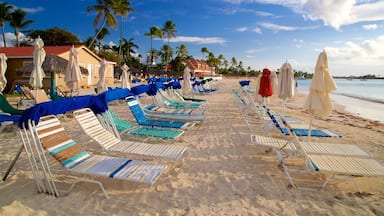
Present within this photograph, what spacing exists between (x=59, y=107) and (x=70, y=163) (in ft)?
2.57

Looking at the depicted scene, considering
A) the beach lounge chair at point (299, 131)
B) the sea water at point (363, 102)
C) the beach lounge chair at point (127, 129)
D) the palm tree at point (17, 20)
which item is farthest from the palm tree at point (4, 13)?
the beach lounge chair at point (299, 131)

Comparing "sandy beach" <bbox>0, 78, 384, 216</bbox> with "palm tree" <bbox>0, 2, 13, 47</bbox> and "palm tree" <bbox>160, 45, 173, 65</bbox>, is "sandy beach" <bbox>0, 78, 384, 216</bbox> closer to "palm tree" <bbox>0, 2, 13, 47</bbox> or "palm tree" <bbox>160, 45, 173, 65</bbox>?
"palm tree" <bbox>0, 2, 13, 47</bbox>

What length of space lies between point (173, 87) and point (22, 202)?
320 inches

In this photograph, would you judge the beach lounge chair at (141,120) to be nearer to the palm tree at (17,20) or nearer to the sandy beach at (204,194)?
the sandy beach at (204,194)

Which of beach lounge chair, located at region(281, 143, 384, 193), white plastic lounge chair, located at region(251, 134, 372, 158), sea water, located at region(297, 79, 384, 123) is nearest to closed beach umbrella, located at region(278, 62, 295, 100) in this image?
white plastic lounge chair, located at region(251, 134, 372, 158)

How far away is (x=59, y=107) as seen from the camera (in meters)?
3.25

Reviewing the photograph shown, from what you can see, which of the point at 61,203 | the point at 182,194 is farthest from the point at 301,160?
the point at 61,203

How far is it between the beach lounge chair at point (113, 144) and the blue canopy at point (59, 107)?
8.3 inches

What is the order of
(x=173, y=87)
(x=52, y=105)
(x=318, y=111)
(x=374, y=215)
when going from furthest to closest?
(x=173, y=87)
(x=318, y=111)
(x=52, y=105)
(x=374, y=215)

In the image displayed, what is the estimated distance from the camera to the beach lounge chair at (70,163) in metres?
2.92

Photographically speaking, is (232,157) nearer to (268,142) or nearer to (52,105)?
(268,142)

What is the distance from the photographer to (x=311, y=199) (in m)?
3.16

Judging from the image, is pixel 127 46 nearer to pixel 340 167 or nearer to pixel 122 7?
pixel 122 7

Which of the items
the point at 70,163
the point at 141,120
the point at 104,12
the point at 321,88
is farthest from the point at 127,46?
the point at 70,163
